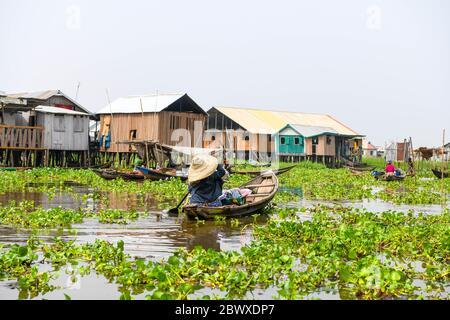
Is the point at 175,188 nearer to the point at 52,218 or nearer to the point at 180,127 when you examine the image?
the point at 52,218

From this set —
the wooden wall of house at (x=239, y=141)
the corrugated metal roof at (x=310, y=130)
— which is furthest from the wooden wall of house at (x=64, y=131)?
the corrugated metal roof at (x=310, y=130)

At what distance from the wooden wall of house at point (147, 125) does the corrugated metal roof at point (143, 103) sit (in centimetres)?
30

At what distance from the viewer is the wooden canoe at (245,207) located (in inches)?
415

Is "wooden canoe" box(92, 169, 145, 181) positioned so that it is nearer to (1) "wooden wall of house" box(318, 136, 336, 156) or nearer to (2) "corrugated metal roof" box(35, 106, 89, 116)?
(2) "corrugated metal roof" box(35, 106, 89, 116)

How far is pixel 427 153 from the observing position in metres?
39.3

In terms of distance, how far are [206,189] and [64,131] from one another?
19983 millimetres

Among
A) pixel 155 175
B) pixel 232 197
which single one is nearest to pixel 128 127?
pixel 155 175

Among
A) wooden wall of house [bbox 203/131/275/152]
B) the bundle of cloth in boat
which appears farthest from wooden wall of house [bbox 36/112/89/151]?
the bundle of cloth in boat

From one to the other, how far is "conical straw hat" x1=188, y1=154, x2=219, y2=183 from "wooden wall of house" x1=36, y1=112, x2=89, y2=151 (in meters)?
19.4

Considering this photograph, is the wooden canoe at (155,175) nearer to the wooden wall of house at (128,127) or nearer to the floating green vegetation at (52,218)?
the wooden wall of house at (128,127)

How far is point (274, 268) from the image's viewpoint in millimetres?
6234

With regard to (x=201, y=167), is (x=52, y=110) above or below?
above

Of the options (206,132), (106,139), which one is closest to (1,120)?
(106,139)

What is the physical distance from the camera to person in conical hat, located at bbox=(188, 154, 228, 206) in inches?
419
